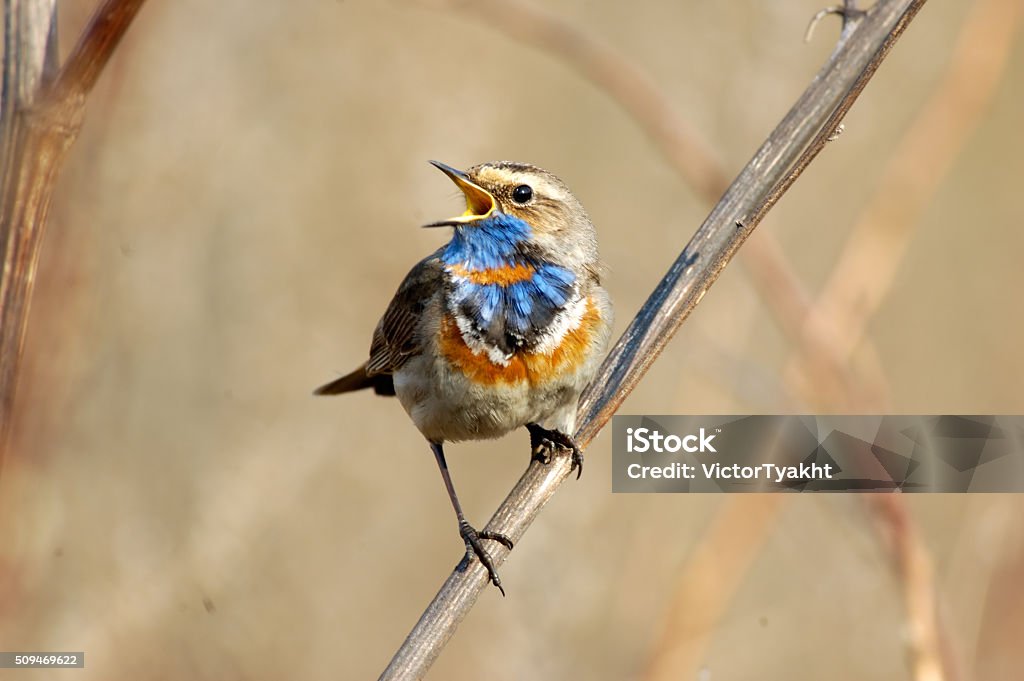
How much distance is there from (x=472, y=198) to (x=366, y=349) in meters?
1.91

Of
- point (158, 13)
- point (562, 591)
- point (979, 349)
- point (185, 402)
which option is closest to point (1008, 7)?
point (979, 349)

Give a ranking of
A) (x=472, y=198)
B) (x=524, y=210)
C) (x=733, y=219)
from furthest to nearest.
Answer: (x=472, y=198)
(x=524, y=210)
(x=733, y=219)

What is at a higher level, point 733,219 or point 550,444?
point 733,219

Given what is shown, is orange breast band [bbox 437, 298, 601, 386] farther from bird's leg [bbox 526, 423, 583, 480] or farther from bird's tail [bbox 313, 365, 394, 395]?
bird's tail [bbox 313, 365, 394, 395]

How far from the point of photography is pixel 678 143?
4.07 meters

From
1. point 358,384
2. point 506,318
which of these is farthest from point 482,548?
point 358,384

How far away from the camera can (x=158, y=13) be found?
4160 millimetres

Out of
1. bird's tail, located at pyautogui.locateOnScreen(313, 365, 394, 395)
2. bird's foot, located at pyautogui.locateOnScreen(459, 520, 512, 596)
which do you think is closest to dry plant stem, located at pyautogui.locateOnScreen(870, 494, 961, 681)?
bird's foot, located at pyautogui.locateOnScreen(459, 520, 512, 596)

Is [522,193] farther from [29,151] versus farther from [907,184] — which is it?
[29,151]

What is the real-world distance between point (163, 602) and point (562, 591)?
1.66m

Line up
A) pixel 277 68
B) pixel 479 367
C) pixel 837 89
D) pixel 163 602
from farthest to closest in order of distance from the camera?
pixel 277 68
pixel 163 602
pixel 479 367
pixel 837 89

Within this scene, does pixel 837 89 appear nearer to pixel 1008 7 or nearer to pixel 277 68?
pixel 1008 7

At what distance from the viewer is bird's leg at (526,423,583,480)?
3.53 m

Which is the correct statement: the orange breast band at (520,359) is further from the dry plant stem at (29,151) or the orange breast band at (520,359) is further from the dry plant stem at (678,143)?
the dry plant stem at (29,151)
